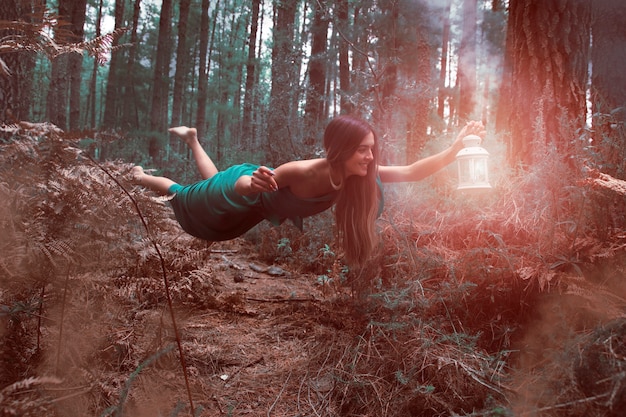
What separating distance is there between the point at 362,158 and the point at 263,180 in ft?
2.32

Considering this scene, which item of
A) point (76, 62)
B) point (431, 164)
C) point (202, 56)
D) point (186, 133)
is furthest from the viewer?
point (202, 56)

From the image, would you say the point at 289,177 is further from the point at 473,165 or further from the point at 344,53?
the point at 344,53

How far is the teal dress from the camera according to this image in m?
3.10

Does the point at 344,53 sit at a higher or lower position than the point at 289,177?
higher

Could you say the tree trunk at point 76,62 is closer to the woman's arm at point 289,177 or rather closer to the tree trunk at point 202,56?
the woman's arm at point 289,177

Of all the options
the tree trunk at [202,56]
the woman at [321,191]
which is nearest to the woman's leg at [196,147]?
the woman at [321,191]

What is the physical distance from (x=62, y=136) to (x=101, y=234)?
48 cm

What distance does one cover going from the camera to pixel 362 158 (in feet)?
9.04

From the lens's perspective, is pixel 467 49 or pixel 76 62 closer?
pixel 76 62

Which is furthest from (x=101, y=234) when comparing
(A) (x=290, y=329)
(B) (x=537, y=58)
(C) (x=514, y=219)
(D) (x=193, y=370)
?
(B) (x=537, y=58)

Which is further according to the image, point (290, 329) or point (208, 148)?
point (208, 148)

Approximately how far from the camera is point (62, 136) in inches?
71.3

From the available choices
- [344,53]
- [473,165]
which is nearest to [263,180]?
[473,165]

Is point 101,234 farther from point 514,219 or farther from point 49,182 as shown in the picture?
point 514,219
